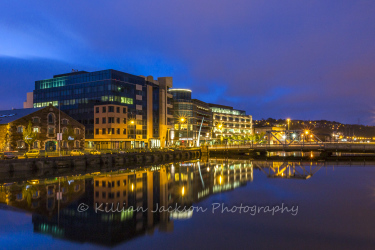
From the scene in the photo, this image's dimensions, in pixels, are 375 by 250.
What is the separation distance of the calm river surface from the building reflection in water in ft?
0.26

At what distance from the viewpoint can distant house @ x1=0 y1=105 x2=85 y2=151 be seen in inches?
2832

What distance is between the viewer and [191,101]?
15075cm

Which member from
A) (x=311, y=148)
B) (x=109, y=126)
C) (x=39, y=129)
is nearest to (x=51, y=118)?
(x=39, y=129)

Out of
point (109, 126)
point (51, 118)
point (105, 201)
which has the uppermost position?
point (51, 118)

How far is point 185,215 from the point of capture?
28031 mm

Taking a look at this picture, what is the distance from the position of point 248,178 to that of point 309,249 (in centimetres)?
3545

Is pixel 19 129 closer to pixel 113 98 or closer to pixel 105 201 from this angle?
pixel 113 98

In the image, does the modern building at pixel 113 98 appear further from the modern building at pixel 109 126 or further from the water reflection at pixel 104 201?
the water reflection at pixel 104 201

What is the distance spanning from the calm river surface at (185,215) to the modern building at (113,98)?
6225 cm

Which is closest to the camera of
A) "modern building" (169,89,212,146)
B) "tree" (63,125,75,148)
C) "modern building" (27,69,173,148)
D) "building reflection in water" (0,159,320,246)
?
"building reflection in water" (0,159,320,246)

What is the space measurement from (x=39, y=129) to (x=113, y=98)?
29.8m

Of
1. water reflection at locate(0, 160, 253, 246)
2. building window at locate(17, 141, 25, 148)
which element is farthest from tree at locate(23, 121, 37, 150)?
water reflection at locate(0, 160, 253, 246)

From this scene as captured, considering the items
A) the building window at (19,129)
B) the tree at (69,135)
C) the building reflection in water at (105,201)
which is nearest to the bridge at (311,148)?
the tree at (69,135)

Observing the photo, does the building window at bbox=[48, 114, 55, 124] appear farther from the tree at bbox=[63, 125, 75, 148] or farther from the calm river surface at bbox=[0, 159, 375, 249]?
the calm river surface at bbox=[0, 159, 375, 249]
